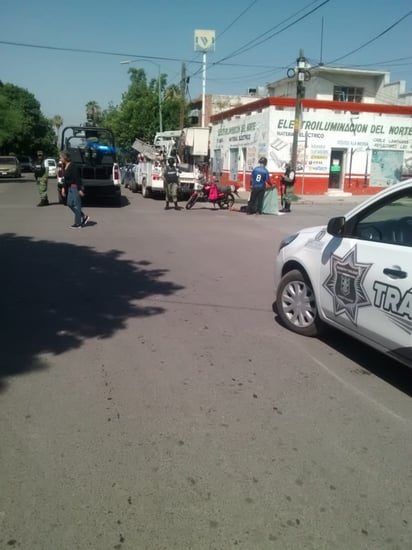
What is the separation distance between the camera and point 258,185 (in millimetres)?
17172

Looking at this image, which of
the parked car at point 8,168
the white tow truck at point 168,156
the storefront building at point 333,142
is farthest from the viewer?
the parked car at point 8,168

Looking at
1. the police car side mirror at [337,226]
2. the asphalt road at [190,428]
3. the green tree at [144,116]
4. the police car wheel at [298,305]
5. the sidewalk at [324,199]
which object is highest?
the green tree at [144,116]

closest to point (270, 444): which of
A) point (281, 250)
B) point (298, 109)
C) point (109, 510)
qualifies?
point (109, 510)

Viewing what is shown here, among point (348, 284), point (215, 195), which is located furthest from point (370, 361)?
point (215, 195)

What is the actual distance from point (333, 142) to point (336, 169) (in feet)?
4.78

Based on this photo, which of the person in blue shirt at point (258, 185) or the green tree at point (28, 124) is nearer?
the person in blue shirt at point (258, 185)

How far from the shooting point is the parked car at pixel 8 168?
42.4 metres

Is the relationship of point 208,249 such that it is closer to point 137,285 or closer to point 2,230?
point 137,285

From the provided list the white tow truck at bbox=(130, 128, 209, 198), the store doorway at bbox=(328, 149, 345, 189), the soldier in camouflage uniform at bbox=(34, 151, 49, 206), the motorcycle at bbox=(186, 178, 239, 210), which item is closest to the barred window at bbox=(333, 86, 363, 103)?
the store doorway at bbox=(328, 149, 345, 189)

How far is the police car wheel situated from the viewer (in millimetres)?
5316

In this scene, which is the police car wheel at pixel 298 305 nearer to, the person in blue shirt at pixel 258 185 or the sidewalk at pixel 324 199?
the person in blue shirt at pixel 258 185

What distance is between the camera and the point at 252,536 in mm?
2557

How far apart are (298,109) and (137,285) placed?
1734cm

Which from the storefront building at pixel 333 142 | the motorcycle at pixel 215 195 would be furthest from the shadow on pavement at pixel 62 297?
the storefront building at pixel 333 142
